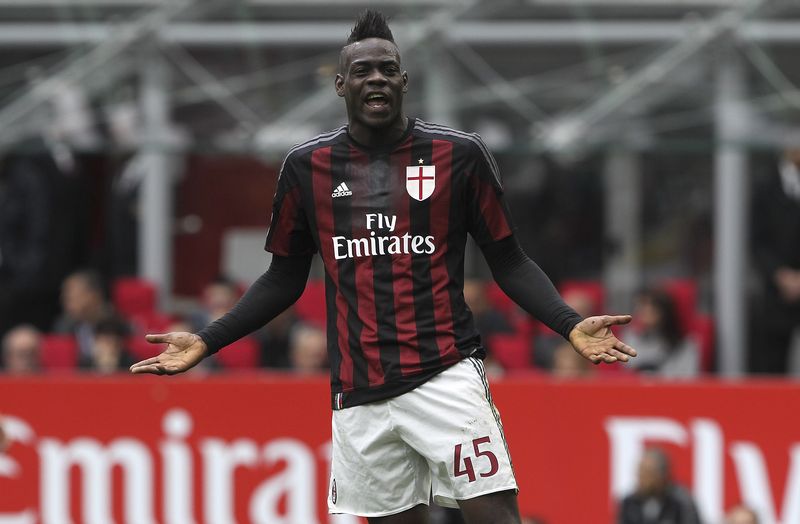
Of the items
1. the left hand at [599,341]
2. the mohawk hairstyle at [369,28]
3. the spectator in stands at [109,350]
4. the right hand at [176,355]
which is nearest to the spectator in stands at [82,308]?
the spectator in stands at [109,350]

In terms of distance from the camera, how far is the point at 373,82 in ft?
16.2

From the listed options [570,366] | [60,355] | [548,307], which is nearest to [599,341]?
[548,307]

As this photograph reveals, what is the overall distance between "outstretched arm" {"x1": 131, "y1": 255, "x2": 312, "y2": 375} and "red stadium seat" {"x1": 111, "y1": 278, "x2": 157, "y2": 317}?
621cm

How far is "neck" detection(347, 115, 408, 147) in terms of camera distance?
5.07 meters

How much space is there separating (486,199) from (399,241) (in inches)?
11.1

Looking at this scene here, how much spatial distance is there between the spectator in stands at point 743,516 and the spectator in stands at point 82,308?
4072mm

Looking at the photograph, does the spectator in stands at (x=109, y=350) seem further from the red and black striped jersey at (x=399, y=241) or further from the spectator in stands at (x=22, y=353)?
the red and black striped jersey at (x=399, y=241)

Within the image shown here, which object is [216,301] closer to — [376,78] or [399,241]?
[399,241]

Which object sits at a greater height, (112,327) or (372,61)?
(372,61)

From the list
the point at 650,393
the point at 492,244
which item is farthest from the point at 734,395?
the point at 492,244

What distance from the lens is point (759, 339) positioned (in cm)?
1086

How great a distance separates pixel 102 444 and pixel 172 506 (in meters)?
0.51

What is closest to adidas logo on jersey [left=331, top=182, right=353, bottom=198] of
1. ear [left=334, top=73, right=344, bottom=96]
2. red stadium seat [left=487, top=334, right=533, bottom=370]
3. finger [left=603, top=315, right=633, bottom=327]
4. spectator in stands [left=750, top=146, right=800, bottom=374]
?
ear [left=334, top=73, right=344, bottom=96]

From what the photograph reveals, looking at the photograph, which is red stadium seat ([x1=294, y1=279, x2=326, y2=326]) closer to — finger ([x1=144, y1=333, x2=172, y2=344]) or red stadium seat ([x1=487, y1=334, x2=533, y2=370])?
red stadium seat ([x1=487, y1=334, x2=533, y2=370])
